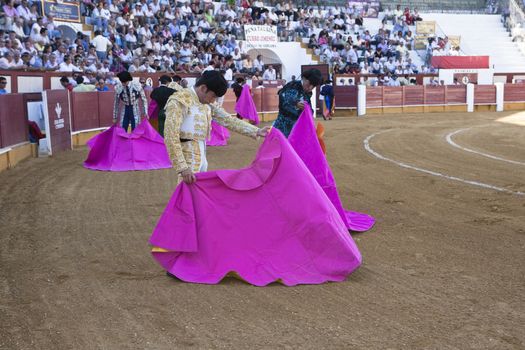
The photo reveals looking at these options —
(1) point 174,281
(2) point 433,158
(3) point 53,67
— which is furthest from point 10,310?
(3) point 53,67

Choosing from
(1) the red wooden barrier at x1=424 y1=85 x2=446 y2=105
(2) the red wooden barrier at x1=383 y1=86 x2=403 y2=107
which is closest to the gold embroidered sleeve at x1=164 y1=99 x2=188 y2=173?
(2) the red wooden barrier at x1=383 y1=86 x2=403 y2=107

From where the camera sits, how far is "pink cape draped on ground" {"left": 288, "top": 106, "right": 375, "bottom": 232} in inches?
198

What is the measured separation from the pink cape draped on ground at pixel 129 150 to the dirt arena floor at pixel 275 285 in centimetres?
136

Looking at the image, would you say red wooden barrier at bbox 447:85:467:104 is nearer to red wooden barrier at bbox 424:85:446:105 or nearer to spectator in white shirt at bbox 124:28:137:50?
red wooden barrier at bbox 424:85:446:105

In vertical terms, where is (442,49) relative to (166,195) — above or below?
above

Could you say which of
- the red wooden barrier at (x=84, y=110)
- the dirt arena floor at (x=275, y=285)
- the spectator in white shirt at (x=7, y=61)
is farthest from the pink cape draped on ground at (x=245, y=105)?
the dirt arena floor at (x=275, y=285)

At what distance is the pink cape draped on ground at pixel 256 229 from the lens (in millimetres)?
3832

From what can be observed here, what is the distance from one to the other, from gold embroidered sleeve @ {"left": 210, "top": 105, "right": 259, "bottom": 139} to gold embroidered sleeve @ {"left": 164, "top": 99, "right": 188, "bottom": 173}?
35 cm

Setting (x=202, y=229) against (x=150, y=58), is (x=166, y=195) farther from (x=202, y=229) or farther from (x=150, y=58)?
(x=150, y=58)

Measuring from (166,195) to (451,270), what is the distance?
11.6 ft

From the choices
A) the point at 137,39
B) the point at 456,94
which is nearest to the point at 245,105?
the point at 137,39

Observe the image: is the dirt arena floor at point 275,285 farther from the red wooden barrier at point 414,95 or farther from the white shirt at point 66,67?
the red wooden barrier at point 414,95

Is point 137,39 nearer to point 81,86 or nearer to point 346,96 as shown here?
point 81,86

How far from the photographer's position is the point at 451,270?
157 inches
